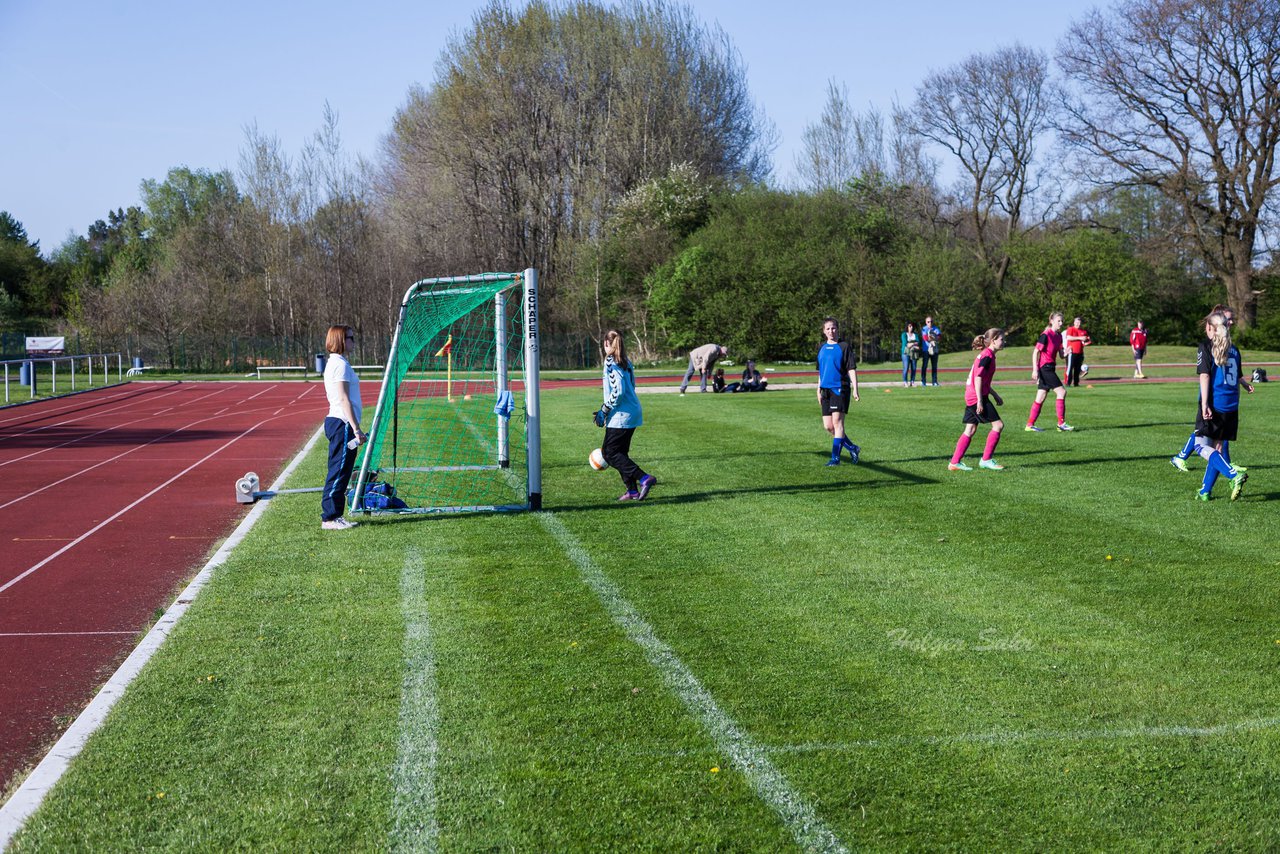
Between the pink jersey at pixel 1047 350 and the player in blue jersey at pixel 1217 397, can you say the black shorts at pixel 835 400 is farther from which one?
the pink jersey at pixel 1047 350

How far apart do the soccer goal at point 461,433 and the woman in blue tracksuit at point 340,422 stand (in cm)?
50

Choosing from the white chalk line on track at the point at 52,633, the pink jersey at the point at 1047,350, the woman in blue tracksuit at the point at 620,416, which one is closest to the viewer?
the white chalk line on track at the point at 52,633

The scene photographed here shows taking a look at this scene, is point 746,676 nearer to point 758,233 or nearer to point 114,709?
point 114,709

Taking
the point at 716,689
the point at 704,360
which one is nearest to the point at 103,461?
the point at 716,689

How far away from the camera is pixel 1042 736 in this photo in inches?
177

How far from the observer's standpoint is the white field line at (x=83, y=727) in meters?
3.90

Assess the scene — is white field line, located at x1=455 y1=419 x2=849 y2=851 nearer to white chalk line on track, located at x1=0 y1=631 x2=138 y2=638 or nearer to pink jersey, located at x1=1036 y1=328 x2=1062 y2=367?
white chalk line on track, located at x1=0 y1=631 x2=138 y2=638

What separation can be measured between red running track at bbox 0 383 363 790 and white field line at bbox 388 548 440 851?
1534 mm

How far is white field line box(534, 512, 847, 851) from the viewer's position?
146 inches

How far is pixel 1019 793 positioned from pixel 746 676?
1.58 meters

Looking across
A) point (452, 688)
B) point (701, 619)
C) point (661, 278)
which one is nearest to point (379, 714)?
point (452, 688)

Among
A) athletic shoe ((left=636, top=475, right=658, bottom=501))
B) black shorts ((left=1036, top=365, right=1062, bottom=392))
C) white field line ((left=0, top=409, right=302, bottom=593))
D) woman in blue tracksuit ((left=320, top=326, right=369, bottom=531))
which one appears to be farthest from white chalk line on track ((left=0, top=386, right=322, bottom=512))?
black shorts ((left=1036, top=365, right=1062, bottom=392))

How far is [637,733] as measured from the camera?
4566mm

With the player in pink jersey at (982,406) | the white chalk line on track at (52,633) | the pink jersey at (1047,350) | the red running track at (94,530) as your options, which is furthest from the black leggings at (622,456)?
the pink jersey at (1047,350)
